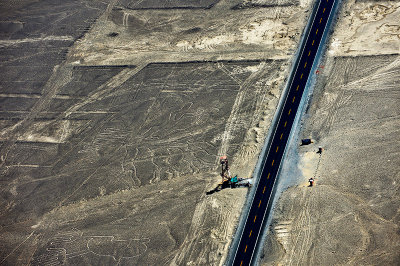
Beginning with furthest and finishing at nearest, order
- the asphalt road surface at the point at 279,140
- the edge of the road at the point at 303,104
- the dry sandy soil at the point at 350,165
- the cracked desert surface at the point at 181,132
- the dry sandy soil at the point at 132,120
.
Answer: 1. the dry sandy soil at the point at 132,120
2. the cracked desert surface at the point at 181,132
3. the asphalt road surface at the point at 279,140
4. the edge of the road at the point at 303,104
5. the dry sandy soil at the point at 350,165

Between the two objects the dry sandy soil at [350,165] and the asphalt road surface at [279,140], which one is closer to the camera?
the dry sandy soil at [350,165]

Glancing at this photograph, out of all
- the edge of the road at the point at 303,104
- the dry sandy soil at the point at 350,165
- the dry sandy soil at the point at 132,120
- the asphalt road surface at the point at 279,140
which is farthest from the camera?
the dry sandy soil at the point at 132,120

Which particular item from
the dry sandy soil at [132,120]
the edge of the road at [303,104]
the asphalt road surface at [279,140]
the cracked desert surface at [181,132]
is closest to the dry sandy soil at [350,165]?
the cracked desert surface at [181,132]

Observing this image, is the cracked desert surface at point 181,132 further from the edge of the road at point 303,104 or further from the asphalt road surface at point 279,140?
the asphalt road surface at point 279,140

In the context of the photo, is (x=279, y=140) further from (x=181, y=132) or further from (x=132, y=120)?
(x=132, y=120)

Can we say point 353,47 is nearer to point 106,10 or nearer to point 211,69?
point 211,69

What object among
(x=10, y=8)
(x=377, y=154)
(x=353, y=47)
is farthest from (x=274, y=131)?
(x=10, y=8)

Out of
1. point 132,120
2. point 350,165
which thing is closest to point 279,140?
point 350,165

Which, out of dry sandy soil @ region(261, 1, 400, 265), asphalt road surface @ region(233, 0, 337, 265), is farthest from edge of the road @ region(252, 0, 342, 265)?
dry sandy soil @ region(261, 1, 400, 265)
